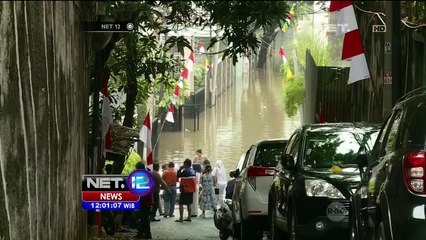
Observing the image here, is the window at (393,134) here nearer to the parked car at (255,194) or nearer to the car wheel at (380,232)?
the car wheel at (380,232)

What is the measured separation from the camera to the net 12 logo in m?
9.57

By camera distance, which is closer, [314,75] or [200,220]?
[200,220]

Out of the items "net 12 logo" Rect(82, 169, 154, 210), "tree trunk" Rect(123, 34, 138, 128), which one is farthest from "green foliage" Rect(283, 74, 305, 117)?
"net 12 logo" Rect(82, 169, 154, 210)

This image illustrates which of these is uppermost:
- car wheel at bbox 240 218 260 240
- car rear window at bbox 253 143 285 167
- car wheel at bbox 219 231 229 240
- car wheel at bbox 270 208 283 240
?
car rear window at bbox 253 143 285 167

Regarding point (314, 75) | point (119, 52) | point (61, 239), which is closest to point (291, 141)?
point (61, 239)

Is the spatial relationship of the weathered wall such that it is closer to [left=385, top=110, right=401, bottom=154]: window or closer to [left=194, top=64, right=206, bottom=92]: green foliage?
[left=385, top=110, right=401, bottom=154]: window

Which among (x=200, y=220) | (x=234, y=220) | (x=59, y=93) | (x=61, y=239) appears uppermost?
(x=59, y=93)

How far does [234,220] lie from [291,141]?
319cm

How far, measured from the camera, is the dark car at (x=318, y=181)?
934 cm

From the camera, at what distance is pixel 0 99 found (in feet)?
18.8

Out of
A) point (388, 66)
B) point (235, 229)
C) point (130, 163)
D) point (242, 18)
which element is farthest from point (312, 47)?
point (242, 18)

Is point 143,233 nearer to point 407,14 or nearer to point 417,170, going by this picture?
point 407,14

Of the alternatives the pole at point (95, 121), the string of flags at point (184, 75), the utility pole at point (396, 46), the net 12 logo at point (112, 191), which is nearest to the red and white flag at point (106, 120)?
the pole at point (95, 121)

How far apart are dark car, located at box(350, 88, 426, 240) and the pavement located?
8.75m
